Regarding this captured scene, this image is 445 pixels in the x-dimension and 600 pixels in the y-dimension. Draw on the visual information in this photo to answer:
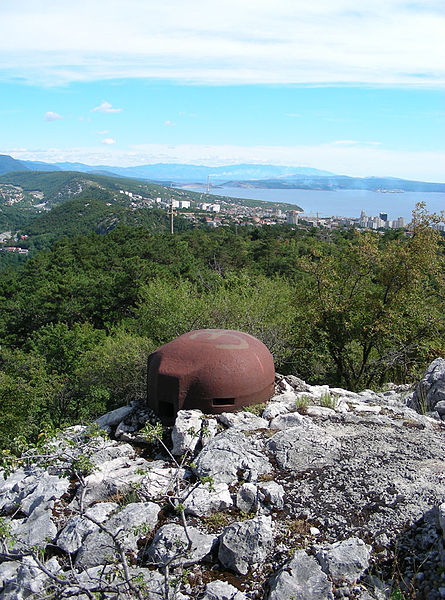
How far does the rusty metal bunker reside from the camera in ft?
32.0

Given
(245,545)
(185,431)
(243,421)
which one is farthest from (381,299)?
(245,545)

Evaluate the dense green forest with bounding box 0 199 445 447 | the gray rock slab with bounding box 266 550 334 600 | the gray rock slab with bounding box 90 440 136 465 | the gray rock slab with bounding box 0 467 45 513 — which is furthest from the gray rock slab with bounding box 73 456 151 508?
the dense green forest with bounding box 0 199 445 447

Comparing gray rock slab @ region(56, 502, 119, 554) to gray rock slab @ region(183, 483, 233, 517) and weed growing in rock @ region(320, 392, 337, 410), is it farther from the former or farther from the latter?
weed growing in rock @ region(320, 392, 337, 410)

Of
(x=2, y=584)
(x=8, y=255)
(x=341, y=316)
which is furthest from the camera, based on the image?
(x=8, y=255)

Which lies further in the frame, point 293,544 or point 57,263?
point 57,263

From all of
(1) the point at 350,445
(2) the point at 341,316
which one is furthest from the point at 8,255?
(1) the point at 350,445

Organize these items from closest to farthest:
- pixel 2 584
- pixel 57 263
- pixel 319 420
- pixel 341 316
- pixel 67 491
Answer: pixel 2 584
pixel 67 491
pixel 319 420
pixel 341 316
pixel 57 263

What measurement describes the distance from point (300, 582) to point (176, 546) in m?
1.55

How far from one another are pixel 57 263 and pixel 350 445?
126ft

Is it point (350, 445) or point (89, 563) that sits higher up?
point (350, 445)

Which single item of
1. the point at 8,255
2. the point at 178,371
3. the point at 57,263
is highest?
the point at 178,371

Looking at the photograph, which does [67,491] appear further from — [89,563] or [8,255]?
[8,255]

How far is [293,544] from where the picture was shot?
21.3 feet

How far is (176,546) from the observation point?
20.7ft
